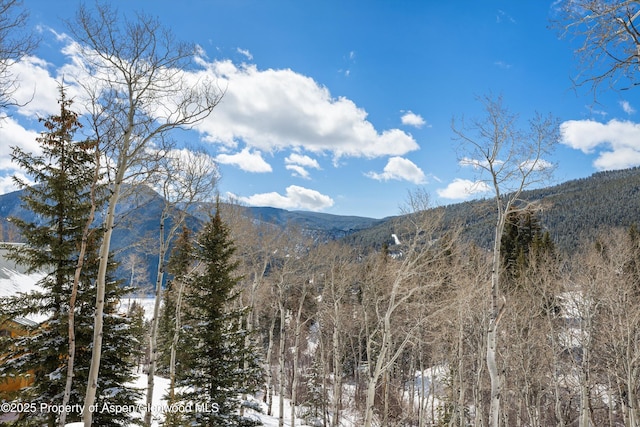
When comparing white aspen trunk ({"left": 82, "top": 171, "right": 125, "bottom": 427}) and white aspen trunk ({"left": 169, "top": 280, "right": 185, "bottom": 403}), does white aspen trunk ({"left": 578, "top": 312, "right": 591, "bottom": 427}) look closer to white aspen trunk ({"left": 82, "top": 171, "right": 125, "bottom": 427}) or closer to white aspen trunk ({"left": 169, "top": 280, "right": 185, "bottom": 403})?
white aspen trunk ({"left": 169, "top": 280, "right": 185, "bottom": 403})

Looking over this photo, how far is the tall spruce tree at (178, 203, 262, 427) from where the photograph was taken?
1125 centimetres

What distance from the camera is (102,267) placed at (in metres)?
7.97

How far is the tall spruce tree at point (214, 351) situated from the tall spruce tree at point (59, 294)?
79.0 inches

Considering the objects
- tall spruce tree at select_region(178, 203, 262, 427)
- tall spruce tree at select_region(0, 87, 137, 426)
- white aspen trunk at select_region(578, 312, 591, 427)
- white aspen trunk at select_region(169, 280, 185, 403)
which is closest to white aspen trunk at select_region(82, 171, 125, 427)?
tall spruce tree at select_region(0, 87, 137, 426)

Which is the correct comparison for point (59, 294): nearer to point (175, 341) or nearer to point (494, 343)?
point (175, 341)

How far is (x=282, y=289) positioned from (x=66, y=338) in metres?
9.81

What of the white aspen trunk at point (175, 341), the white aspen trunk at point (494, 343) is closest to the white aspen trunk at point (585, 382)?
the white aspen trunk at point (494, 343)

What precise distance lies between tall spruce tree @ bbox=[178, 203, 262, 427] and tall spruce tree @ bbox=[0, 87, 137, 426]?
2.01 metres

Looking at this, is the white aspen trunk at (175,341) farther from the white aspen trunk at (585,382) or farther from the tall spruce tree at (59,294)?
the white aspen trunk at (585,382)

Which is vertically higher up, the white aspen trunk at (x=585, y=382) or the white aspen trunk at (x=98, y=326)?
the white aspen trunk at (x=98, y=326)

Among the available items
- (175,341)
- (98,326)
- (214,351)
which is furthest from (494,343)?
(175,341)

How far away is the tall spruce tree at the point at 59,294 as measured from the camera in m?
9.20

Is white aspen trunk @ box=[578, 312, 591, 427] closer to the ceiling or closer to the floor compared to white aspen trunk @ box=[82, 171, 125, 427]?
closer to the floor

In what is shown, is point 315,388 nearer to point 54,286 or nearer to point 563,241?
point 54,286
